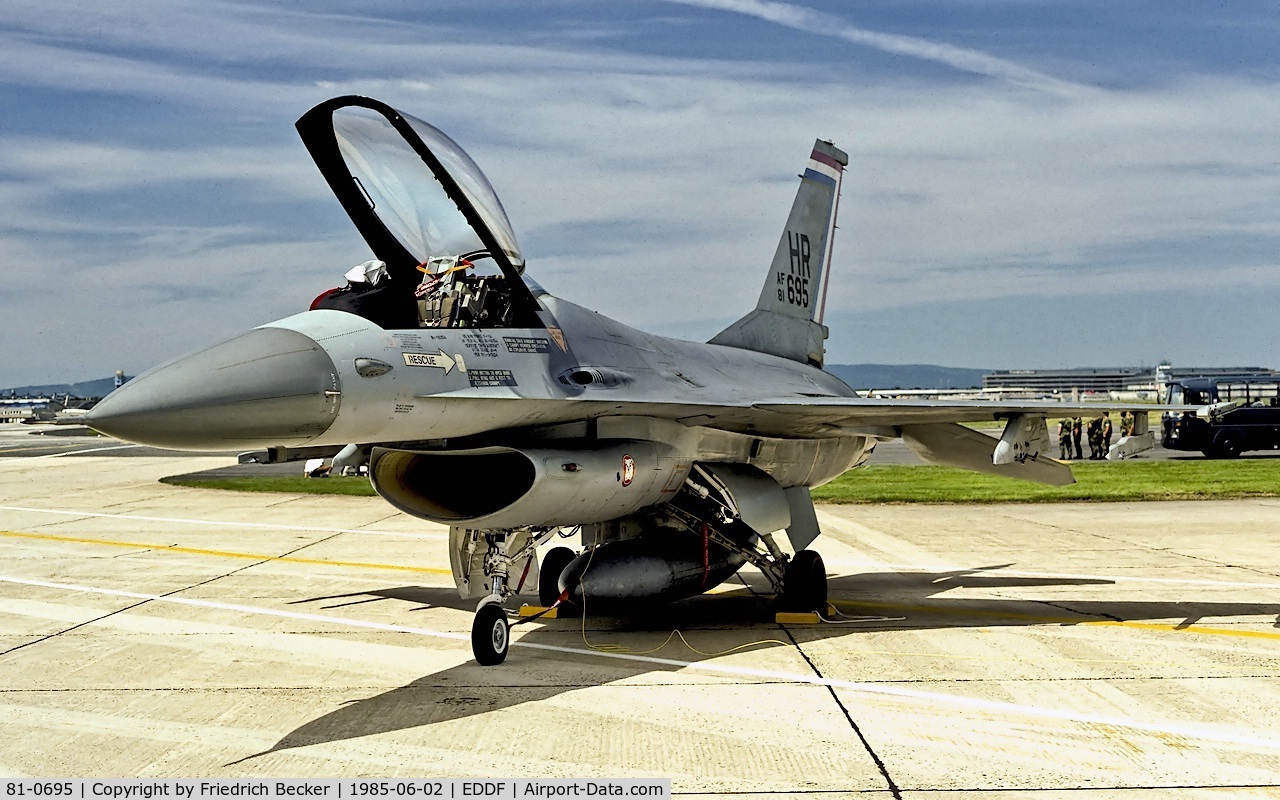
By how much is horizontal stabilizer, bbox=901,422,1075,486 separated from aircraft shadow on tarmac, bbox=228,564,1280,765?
131 centimetres

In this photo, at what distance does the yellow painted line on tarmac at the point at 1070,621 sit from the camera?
9.13 m

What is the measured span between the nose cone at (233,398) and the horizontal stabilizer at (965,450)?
6.74 meters

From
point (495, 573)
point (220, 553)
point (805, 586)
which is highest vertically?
point (495, 573)

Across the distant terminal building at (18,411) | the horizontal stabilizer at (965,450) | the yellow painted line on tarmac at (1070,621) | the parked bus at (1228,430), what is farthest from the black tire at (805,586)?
the distant terminal building at (18,411)

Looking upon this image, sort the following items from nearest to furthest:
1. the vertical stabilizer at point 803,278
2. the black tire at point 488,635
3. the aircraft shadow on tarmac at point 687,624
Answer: the aircraft shadow on tarmac at point 687,624 < the black tire at point 488,635 < the vertical stabilizer at point 803,278

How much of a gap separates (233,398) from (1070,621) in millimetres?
7637

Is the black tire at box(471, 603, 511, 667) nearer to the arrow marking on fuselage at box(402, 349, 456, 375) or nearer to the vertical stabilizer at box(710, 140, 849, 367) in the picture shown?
the arrow marking on fuselage at box(402, 349, 456, 375)

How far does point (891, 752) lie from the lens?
5.93 metres

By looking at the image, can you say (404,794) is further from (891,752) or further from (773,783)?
(891,752)

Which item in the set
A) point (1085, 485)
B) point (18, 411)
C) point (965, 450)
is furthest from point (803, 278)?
point (18, 411)

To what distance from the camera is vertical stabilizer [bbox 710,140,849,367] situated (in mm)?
13344

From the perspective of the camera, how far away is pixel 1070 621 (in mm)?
9867

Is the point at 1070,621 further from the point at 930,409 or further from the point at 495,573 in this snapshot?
the point at 495,573

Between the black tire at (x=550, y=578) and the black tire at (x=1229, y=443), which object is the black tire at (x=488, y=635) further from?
the black tire at (x=1229, y=443)
